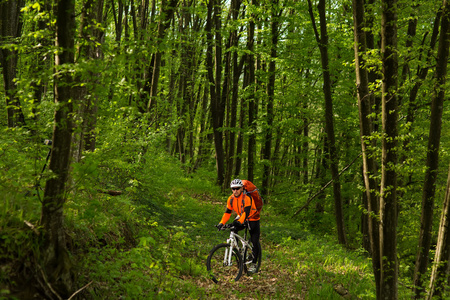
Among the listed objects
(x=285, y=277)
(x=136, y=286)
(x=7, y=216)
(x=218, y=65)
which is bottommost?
(x=285, y=277)

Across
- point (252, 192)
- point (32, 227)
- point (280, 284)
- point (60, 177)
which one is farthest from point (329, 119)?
point (32, 227)

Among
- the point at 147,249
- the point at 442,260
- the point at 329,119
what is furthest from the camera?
the point at 329,119

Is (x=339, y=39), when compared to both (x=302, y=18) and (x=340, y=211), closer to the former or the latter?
(x=302, y=18)

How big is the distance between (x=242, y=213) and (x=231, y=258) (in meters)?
1.00

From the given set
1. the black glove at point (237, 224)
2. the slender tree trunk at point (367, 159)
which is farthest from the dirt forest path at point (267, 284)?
A: the slender tree trunk at point (367, 159)

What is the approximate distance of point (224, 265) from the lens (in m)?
8.02

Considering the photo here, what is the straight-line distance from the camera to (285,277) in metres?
8.77

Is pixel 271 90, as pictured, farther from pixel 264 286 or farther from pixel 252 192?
pixel 264 286

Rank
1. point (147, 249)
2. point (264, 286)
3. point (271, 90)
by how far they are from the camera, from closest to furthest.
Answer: point (147, 249), point (264, 286), point (271, 90)

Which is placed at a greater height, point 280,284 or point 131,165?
point 131,165

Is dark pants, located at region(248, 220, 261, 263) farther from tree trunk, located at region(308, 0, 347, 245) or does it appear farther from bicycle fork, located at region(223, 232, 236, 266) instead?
tree trunk, located at region(308, 0, 347, 245)

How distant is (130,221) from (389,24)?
21.1 ft

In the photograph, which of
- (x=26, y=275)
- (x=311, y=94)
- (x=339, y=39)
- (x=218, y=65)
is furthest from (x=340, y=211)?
(x=26, y=275)

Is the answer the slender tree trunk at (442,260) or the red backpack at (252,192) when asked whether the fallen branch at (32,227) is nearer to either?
the red backpack at (252,192)
